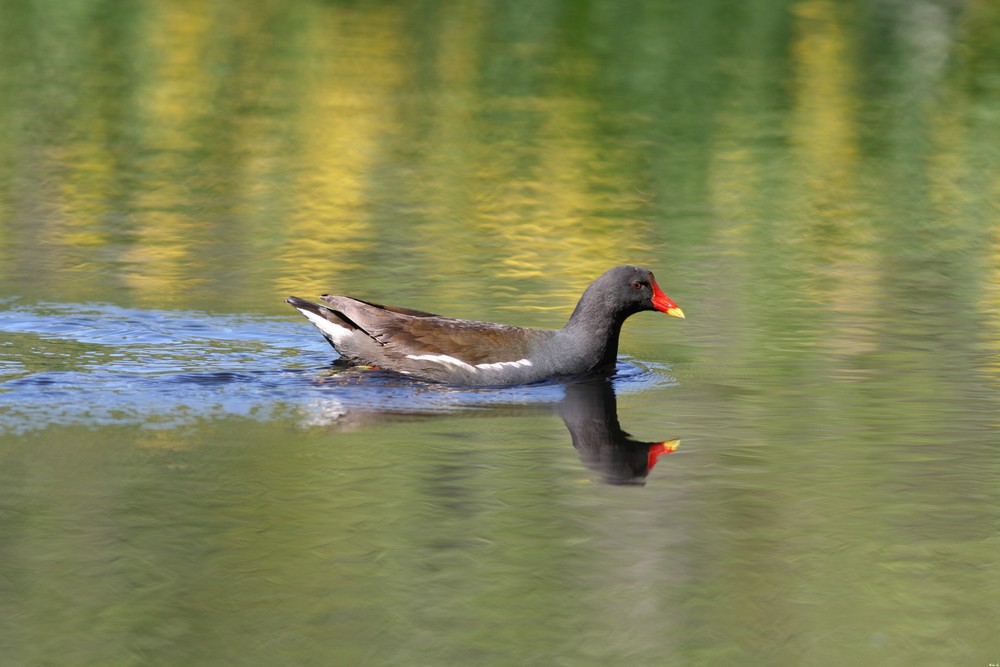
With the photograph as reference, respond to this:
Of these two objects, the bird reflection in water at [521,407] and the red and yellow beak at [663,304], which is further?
the red and yellow beak at [663,304]

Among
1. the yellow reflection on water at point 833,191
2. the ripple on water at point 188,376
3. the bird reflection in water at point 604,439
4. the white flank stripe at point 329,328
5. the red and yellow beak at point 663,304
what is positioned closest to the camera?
the bird reflection in water at point 604,439

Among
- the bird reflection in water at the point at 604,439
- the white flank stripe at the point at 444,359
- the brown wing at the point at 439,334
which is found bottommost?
the bird reflection in water at the point at 604,439

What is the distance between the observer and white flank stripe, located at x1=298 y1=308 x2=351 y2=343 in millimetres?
13586

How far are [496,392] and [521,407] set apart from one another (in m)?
0.54

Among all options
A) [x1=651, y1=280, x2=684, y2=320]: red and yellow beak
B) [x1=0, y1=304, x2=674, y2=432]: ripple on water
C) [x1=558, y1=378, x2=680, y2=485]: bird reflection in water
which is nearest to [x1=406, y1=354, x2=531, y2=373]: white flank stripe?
[x1=0, y1=304, x2=674, y2=432]: ripple on water

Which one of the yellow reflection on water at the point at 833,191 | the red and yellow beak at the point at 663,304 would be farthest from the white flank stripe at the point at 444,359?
the yellow reflection on water at the point at 833,191

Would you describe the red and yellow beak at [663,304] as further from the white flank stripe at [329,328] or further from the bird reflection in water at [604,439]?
the white flank stripe at [329,328]

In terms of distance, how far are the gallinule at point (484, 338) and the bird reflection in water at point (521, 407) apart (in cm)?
14

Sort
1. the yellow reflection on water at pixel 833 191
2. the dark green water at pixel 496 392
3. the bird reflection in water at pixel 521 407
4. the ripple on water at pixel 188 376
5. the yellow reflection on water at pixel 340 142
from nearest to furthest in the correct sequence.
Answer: the dark green water at pixel 496 392 → the bird reflection in water at pixel 521 407 → the ripple on water at pixel 188 376 → the yellow reflection on water at pixel 833 191 → the yellow reflection on water at pixel 340 142

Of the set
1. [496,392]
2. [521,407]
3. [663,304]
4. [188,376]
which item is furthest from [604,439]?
[188,376]

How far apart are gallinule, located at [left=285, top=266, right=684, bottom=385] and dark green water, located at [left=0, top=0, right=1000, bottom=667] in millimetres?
259

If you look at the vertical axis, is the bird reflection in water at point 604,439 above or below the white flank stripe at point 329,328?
below

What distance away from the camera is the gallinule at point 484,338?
43.3 feet

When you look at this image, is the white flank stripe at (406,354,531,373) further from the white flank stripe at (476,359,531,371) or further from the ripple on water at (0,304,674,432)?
the ripple on water at (0,304,674,432)
